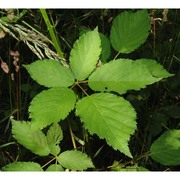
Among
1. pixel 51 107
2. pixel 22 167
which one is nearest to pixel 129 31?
pixel 51 107

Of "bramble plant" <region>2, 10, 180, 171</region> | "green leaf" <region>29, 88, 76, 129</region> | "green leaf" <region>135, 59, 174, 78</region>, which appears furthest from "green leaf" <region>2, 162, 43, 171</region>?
"green leaf" <region>135, 59, 174, 78</region>

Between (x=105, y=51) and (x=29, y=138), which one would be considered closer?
(x=29, y=138)

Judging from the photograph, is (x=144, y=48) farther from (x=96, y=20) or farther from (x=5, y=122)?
(x=5, y=122)

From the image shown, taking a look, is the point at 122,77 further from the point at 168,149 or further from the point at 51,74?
the point at 168,149

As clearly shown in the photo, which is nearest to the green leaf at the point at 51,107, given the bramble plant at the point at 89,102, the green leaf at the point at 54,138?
the bramble plant at the point at 89,102

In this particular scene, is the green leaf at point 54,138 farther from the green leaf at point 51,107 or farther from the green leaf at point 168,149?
the green leaf at point 168,149

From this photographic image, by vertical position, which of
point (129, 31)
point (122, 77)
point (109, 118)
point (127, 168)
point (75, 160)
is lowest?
point (127, 168)

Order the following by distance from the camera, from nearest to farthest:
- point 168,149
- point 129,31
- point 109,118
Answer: point 109,118 → point 168,149 → point 129,31
